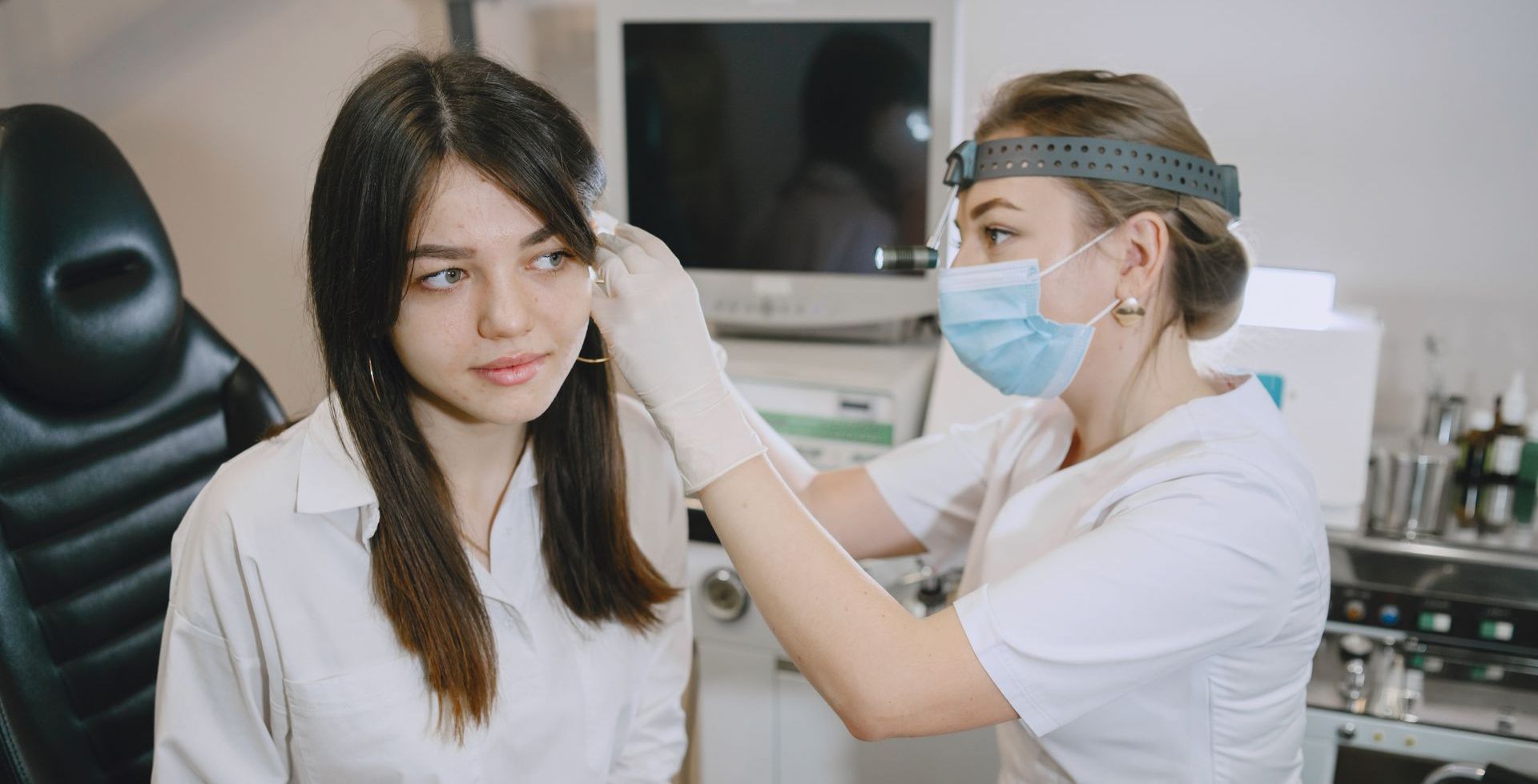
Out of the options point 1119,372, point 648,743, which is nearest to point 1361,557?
point 1119,372

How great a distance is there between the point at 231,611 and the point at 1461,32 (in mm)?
2041

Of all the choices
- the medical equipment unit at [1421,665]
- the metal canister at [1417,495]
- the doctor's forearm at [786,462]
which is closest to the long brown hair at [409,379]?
the doctor's forearm at [786,462]

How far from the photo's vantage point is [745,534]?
3.23 feet

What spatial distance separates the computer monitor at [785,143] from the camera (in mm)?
1880

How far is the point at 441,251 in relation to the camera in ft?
3.18

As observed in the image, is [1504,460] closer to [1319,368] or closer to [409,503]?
[1319,368]

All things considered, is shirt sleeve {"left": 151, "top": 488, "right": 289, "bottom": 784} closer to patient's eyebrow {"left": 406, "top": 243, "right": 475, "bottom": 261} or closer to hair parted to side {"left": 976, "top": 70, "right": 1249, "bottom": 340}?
patient's eyebrow {"left": 406, "top": 243, "right": 475, "bottom": 261}

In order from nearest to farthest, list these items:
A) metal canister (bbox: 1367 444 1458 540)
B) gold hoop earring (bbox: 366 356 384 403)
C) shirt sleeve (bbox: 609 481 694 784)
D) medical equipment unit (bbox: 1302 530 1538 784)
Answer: gold hoop earring (bbox: 366 356 384 403) → shirt sleeve (bbox: 609 481 694 784) → medical equipment unit (bbox: 1302 530 1538 784) → metal canister (bbox: 1367 444 1458 540)

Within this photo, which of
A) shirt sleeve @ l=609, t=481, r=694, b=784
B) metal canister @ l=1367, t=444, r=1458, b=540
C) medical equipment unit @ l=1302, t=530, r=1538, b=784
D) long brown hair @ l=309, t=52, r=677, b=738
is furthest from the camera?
metal canister @ l=1367, t=444, r=1458, b=540

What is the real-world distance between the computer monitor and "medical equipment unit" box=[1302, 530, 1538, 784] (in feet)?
2.83

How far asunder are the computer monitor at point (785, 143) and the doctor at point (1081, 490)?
0.60m

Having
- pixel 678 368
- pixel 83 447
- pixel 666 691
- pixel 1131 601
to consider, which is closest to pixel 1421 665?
pixel 1131 601

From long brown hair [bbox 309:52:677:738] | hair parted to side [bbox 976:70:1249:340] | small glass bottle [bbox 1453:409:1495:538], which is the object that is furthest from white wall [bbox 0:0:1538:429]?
long brown hair [bbox 309:52:677:738]

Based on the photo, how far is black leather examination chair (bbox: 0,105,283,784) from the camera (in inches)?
46.9
